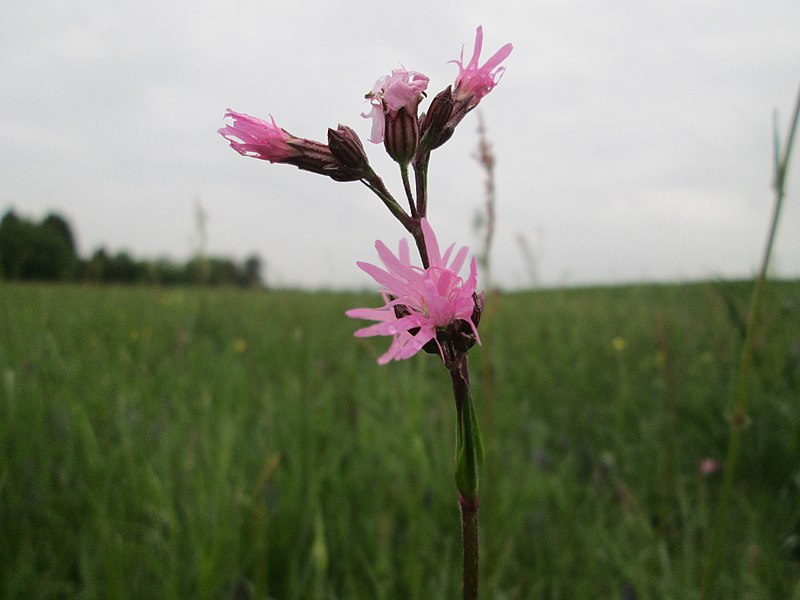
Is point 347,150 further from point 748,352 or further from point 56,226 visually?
point 56,226

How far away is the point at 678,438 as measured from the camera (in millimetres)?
2502

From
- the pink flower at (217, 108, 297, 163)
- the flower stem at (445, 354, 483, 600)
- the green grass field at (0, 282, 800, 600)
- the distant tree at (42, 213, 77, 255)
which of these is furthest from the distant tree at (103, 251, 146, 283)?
the flower stem at (445, 354, 483, 600)

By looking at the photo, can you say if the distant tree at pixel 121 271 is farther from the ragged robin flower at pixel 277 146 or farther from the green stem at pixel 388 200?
the green stem at pixel 388 200

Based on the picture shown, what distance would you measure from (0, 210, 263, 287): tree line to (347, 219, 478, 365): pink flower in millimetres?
1783

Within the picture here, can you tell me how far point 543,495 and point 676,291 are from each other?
17.9ft

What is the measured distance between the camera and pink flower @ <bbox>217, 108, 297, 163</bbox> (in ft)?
2.72

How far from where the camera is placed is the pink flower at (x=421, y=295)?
2.21 feet

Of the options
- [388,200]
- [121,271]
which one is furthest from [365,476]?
[121,271]

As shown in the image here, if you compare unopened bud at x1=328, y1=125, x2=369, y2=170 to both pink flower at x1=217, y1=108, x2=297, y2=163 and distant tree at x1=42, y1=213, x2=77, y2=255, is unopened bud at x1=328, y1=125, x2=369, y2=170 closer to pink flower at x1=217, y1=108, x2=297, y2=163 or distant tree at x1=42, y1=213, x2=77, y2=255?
pink flower at x1=217, y1=108, x2=297, y2=163

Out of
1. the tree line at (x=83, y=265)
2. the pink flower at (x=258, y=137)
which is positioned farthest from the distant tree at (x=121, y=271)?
the pink flower at (x=258, y=137)

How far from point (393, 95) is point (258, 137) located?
209 mm

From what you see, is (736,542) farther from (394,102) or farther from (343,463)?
(394,102)

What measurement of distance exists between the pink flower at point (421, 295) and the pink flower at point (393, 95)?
0.52ft

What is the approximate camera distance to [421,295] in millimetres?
715
